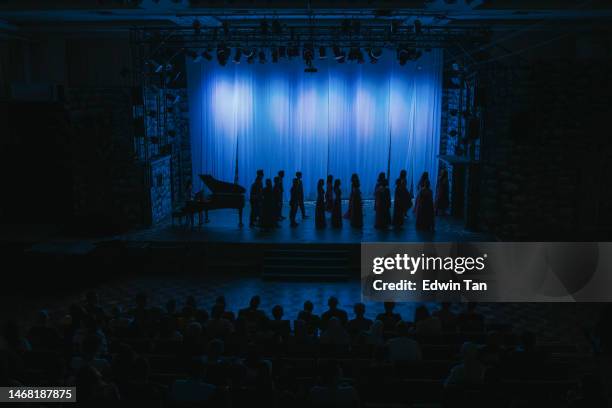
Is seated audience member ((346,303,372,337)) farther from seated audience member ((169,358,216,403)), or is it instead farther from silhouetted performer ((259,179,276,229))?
silhouetted performer ((259,179,276,229))

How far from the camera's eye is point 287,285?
39.9ft

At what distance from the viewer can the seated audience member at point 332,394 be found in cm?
505

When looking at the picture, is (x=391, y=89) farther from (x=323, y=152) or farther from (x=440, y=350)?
(x=440, y=350)

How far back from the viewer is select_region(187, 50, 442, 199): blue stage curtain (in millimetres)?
17688

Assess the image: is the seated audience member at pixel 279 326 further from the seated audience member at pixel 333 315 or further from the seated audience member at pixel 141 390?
the seated audience member at pixel 141 390

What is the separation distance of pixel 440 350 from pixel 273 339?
1919 mm

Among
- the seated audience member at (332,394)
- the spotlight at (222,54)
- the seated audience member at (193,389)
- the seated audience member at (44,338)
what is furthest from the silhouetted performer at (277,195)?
the seated audience member at (332,394)

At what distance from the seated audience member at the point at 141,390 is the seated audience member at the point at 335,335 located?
2.22 metres

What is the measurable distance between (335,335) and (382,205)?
7.75m

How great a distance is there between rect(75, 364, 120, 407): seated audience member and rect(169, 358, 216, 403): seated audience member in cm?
51

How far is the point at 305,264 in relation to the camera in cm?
1272

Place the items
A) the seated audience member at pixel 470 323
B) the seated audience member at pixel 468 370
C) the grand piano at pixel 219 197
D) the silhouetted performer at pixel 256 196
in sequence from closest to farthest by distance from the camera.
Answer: the seated audience member at pixel 468 370, the seated audience member at pixel 470 323, the grand piano at pixel 219 197, the silhouetted performer at pixel 256 196

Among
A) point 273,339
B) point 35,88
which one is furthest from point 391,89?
point 273,339

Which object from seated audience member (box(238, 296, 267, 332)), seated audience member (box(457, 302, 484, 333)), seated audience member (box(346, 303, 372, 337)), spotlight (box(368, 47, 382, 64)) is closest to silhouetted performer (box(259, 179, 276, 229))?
spotlight (box(368, 47, 382, 64))
